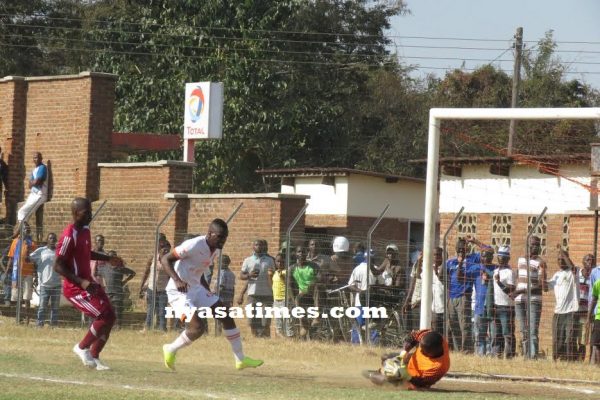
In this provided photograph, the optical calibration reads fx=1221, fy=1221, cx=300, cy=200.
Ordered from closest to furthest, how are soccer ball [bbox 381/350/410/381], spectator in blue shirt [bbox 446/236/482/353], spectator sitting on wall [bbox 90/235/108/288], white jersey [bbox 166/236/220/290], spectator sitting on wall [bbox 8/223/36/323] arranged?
soccer ball [bbox 381/350/410/381] < white jersey [bbox 166/236/220/290] < spectator in blue shirt [bbox 446/236/482/353] < spectator sitting on wall [bbox 90/235/108/288] < spectator sitting on wall [bbox 8/223/36/323]

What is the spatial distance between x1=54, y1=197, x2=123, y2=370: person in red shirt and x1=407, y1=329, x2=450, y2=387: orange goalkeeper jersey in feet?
11.3

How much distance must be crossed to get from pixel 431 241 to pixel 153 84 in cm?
2535

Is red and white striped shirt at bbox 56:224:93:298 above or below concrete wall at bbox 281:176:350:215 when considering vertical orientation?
below

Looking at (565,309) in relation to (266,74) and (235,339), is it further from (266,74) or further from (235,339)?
(266,74)

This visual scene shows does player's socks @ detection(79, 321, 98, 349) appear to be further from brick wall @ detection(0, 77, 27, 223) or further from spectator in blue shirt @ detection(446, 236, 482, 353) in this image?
brick wall @ detection(0, 77, 27, 223)

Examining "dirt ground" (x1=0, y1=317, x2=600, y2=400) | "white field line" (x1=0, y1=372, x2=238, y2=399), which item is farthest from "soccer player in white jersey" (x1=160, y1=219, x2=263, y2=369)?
"white field line" (x1=0, y1=372, x2=238, y2=399)

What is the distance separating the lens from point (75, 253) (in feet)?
44.7

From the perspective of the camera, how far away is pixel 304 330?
2061cm

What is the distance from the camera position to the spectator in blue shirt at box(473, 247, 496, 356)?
18.5 m

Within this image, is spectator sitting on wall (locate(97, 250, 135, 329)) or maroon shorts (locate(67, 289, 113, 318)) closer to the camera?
maroon shorts (locate(67, 289, 113, 318))

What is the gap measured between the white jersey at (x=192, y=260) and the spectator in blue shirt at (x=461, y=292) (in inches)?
244

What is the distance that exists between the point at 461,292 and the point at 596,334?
8.58ft

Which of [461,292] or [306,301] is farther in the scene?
[306,301]

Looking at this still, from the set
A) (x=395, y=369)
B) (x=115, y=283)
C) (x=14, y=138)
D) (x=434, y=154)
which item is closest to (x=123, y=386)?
(x=395, y=369)
